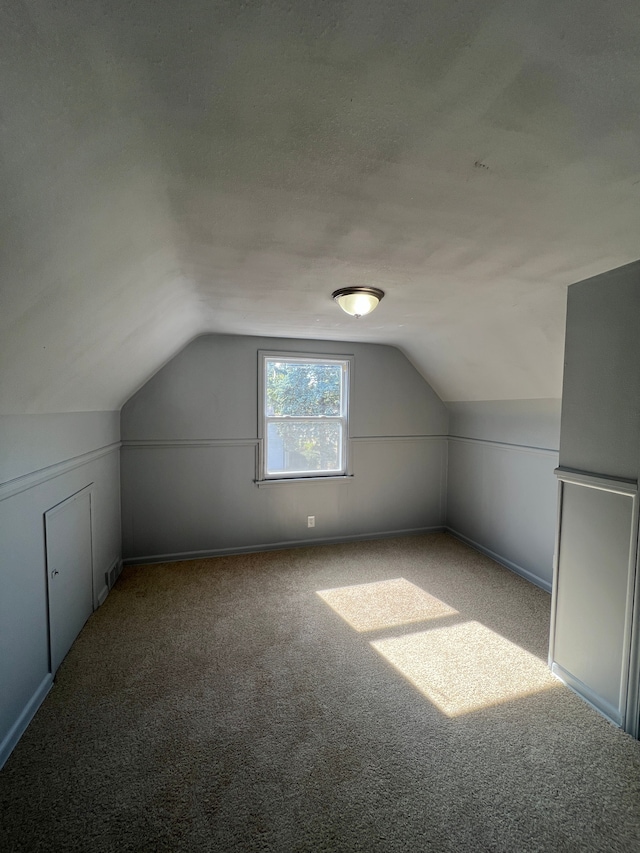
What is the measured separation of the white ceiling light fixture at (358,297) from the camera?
2221mm

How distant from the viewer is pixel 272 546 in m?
3.88

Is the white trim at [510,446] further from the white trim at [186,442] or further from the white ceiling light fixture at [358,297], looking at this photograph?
the white trim at [186,442]

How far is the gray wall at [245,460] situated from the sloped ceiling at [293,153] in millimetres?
1491

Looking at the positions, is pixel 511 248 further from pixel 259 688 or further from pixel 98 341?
pixel 259 688

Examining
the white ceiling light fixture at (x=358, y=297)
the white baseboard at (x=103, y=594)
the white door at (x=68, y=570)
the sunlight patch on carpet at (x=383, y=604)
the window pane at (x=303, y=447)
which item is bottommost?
the sunlight patch on carpet at (x=383, y=604)

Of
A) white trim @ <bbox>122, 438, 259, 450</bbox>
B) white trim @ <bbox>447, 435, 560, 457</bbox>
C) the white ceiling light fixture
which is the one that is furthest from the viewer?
white trim @ <bbox>122, 438, 259, 450</bbox>

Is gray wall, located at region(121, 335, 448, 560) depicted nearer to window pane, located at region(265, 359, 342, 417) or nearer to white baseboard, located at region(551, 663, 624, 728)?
window pane, located at region(265, 359, 342, 417)

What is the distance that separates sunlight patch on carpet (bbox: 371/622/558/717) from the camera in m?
1.97

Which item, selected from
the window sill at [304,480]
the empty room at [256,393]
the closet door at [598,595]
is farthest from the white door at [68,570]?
the closet door at [598,595]

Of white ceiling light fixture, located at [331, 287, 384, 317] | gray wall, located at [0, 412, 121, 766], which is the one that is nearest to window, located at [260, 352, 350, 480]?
white ceiling light fixture, located at [331, 287, 384, 317]

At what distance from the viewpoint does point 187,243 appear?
1.61 m

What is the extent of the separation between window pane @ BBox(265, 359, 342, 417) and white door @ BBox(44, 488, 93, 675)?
6.13ft

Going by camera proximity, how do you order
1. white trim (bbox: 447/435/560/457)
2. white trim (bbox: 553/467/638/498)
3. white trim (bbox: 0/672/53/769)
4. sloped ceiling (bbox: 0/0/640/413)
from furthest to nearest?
white trim (bbox: 447/435/560/457)
white trim (bbox: 553/467/638/498)
white trim (bbox: 0/672/53/769)
sloped ceiling (bbox: 0/0/640/413)

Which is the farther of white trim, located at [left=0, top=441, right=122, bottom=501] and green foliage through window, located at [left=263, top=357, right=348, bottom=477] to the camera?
green foliage through window, located at [left=263, top=357, right=348, bottom=477]
